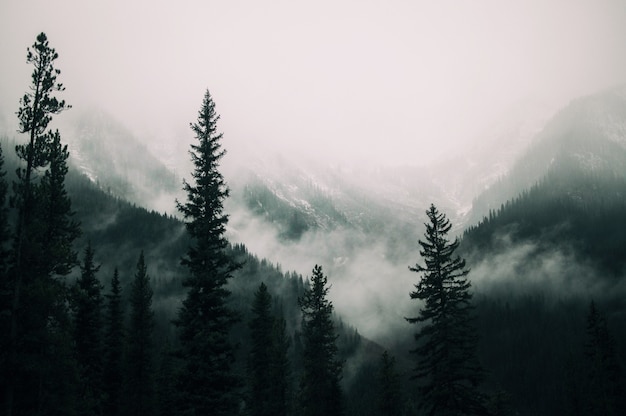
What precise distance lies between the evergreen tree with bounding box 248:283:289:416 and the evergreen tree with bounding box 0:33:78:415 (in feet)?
83.5

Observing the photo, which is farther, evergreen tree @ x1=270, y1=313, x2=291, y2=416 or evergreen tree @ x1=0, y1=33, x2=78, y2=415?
evergreen tree @ x1=270, y1=313, x2=291, y2=416

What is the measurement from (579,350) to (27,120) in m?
218

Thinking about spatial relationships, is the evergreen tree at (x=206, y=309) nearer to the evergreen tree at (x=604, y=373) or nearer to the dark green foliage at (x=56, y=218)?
the dark green foliage at (x=56, y=218)

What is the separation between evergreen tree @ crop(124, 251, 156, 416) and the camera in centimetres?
4847

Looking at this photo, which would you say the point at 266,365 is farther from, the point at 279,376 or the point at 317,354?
the point at 317,354

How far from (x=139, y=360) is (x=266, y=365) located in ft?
45.0

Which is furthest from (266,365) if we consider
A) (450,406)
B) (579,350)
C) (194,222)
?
(579,350)

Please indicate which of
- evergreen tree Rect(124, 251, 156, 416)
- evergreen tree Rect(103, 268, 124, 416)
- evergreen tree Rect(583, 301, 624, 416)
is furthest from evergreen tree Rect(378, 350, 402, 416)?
evergreen tree Rect(103, 268, 124, 416)

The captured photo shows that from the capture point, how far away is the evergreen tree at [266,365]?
151 feet

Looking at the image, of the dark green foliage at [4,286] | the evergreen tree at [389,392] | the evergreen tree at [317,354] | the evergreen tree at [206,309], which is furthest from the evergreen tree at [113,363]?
the evergreen tree at [389,392]

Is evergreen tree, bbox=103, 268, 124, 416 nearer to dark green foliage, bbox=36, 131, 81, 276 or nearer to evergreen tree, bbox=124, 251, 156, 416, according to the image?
evergreen tree, bbox=124, 251, 156, 416

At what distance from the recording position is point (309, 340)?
39188 millimetres

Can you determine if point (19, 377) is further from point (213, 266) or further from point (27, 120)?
point (27, 120)

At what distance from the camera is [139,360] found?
49625 millimetres
